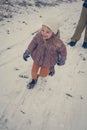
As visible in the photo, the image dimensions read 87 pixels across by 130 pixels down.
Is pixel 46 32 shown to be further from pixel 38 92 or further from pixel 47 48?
pixel 38 92

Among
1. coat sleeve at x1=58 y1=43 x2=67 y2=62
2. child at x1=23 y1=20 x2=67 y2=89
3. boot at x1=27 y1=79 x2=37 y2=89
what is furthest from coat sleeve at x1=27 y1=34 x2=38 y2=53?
boot at x1=27 y1=79 x2=37 y2=89

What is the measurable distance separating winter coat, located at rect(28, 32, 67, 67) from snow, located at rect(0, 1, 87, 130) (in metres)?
0.72

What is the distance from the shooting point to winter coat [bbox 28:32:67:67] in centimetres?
377

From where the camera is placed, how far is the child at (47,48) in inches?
142

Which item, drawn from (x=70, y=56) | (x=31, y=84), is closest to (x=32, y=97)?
(x=31, y=84)

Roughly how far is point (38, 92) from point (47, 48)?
996 mm

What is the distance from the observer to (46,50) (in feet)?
12.8

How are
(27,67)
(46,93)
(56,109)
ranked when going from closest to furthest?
(56,109)
(46,93)
(27,67)

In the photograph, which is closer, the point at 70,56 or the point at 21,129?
the point at 21,129

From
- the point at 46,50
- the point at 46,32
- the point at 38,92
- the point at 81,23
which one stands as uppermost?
the point at 46,32

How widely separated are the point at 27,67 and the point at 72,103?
145 cm

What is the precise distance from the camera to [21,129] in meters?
3.45

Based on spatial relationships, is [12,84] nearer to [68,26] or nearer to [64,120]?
[64,120]

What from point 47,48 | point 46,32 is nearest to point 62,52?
point 47,48
